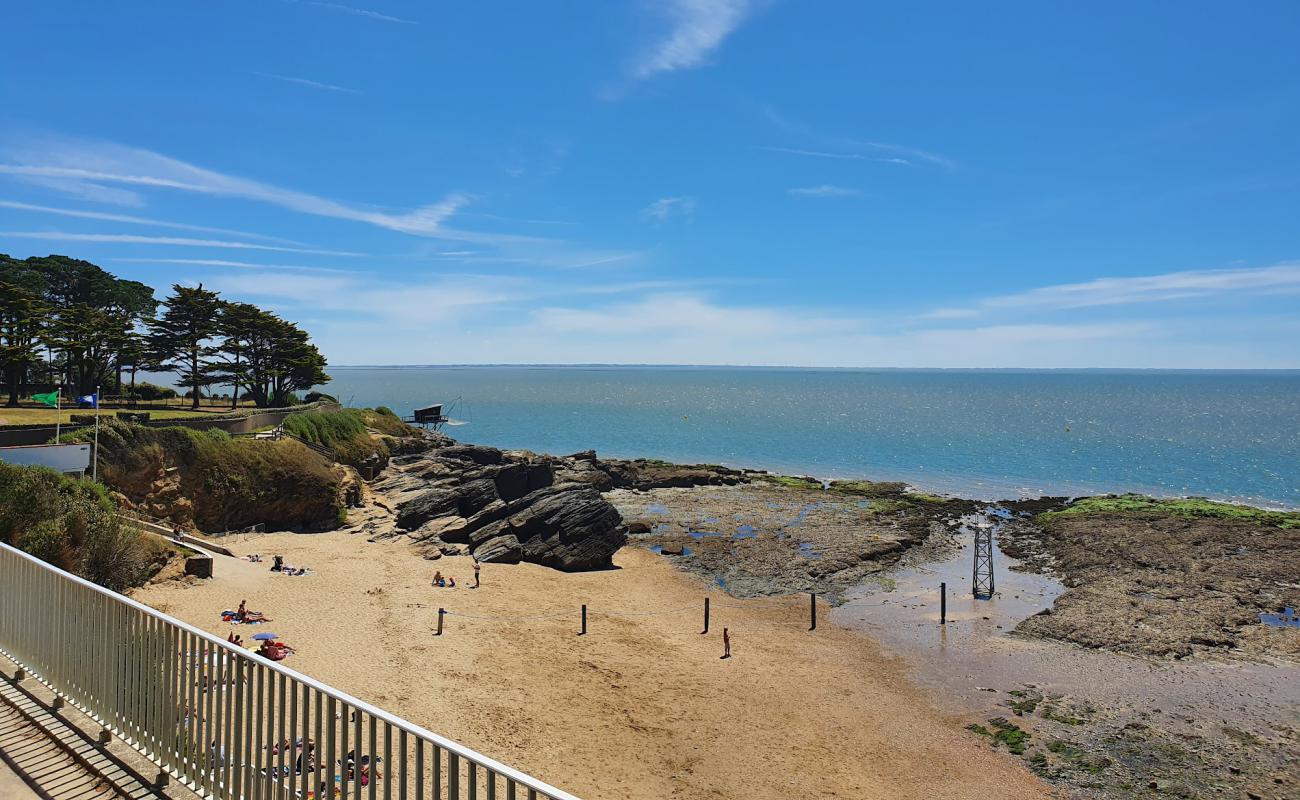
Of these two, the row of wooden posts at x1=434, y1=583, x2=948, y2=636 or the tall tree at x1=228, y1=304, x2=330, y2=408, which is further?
the tall tree at x1=228, y1=304, x2=330, y2=408

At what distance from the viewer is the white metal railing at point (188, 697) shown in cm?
632

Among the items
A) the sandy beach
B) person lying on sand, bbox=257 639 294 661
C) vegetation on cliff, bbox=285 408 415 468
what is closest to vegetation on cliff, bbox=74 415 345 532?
vegetation on cliff, bbox=285 408 415 468

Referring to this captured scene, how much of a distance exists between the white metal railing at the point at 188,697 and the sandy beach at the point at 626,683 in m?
10.4

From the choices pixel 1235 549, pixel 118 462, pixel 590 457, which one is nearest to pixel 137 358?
pixel 118 462

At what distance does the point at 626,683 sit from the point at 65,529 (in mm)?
16249

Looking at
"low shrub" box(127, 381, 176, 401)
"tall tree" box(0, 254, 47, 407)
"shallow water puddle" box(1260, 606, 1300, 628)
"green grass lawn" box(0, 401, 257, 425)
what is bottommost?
"shallow water puddle" box(1260, 606, 1300, 628)

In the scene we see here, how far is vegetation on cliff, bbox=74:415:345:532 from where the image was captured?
32438mm

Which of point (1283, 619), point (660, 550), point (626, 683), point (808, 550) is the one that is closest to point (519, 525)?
point (660, 550)

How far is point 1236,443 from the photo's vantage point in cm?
9712

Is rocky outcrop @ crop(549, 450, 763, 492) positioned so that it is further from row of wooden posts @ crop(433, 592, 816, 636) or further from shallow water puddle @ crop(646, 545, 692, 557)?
row of wooden posts @ crop(433, 592, 816, 636)

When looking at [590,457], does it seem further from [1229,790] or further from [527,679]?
[1229,790]

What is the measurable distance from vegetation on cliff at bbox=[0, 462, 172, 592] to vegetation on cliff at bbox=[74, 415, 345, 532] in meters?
10.0

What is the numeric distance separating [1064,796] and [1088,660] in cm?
988

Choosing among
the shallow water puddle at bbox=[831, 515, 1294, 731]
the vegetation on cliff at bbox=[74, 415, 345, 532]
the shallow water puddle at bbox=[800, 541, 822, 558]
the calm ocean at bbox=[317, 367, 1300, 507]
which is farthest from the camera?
the calm ocean at bbox=[317, 367, 1300, 507]
